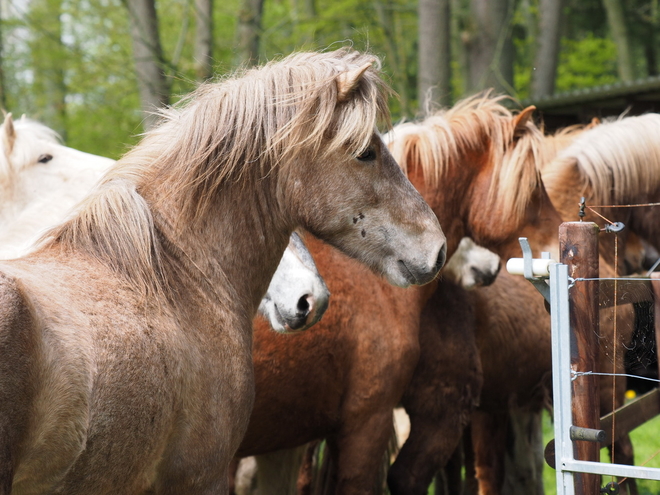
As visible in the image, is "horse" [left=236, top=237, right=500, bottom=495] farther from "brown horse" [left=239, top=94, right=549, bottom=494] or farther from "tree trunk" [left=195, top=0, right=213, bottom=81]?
"tree trunk" [left=195, top=0, right=213, bottom=81]

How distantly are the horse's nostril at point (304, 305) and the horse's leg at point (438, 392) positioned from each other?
1.40 m

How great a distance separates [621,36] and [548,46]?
3.55 m

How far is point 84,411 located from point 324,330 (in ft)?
6.09

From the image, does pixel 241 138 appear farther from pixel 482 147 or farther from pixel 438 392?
pixel 438 392

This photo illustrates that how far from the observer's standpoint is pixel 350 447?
3.54 m

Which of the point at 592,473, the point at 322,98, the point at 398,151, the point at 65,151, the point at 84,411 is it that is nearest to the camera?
the point at 84,411

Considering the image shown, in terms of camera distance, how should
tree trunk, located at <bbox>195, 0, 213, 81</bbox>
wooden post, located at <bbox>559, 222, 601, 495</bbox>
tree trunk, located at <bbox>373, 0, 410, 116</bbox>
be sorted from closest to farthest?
wooden post, located at <bbox>559, 222, 601, 495</bbox>
tree trunk, located at <bbox>195, 0, 213, 81</bbox>
tree trunk, located at <bbox>373, 0, 410, 116</bbox>

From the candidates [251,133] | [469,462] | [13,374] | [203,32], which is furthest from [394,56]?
[13,374]

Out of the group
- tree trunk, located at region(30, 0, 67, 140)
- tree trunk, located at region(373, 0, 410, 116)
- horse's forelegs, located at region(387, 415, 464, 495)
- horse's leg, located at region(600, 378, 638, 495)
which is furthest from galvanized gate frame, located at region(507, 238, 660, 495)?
tree trunk, located at region(30, 0, 67, 140)

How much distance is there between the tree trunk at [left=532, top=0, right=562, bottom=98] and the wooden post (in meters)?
9.60

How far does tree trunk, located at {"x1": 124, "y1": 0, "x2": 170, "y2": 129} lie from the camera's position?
7.29 m

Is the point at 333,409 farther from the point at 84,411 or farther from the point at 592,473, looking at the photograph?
the point at 84,411

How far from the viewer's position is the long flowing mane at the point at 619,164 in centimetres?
489

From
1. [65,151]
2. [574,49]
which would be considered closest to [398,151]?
[65,151]
